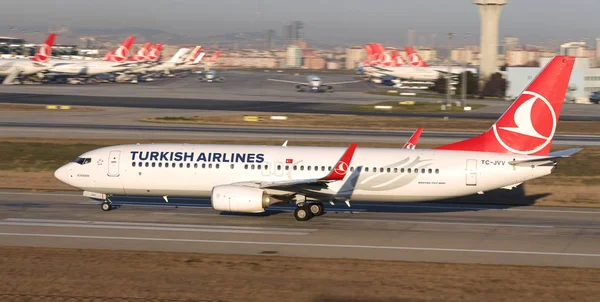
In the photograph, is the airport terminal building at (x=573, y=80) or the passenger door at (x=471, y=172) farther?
the airport terminal building at (x=573, y=80)

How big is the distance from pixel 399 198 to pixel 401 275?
37.5ft

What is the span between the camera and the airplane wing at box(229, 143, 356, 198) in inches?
1332

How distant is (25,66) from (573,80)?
110 m

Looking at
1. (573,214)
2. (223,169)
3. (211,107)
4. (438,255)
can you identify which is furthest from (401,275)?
(211,107)

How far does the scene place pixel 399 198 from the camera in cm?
3644

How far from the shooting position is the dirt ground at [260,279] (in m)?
22.6

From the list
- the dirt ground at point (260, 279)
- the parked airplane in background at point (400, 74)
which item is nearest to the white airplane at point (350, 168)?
the dirt ground at point (260, 279)

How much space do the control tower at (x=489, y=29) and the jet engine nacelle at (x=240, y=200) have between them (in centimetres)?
14613

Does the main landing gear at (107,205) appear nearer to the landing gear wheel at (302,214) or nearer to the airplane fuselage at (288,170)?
the airplane fuselage at (288,170)

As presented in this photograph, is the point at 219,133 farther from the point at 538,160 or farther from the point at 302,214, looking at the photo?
the point at 538,160

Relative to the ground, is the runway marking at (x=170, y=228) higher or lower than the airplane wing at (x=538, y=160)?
lower

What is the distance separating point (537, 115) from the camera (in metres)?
35.6

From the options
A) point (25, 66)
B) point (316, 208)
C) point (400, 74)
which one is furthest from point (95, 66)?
point (316, 208)

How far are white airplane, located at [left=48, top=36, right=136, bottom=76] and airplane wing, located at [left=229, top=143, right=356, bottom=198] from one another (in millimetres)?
141278
